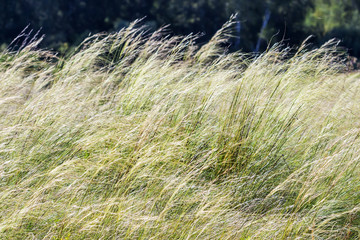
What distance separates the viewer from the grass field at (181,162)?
198 centimetres

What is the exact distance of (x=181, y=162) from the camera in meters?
2.38

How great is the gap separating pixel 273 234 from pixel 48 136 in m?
1.42

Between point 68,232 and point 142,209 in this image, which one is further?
point 142,209

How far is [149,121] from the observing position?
240 cm

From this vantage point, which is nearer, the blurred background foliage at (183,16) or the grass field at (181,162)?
the grass field at (181,162)

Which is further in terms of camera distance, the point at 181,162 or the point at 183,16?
the point at 183,16

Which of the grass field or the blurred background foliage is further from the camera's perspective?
the blurred background foliage

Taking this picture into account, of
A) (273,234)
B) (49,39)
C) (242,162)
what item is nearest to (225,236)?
(273,234)

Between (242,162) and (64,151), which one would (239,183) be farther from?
(64,151)

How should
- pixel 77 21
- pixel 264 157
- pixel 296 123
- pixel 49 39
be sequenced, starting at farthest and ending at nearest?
1. pixel 77 21
2. pixel 49 39
3. pixel 296 123
4. pixel 264 157

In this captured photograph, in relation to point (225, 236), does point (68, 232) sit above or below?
above

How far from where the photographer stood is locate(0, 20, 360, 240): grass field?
198 centimetres

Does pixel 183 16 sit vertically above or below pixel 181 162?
below

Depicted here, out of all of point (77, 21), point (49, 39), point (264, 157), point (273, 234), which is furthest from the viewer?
point (77, 21)
